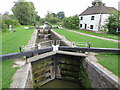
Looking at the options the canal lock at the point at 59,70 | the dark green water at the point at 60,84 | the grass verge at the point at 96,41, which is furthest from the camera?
the grass verge at the point at 96,41

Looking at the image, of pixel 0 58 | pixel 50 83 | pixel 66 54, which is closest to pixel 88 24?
pixel 66 54

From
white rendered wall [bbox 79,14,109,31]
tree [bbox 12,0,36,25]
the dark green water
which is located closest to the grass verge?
the dark green water

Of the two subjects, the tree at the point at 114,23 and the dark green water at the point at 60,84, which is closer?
the dark green water at the point at 60,84

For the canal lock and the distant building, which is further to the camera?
the distant building

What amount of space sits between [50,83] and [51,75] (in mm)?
578

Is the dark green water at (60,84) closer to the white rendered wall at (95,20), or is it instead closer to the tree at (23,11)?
the white rendered wall at (95,20)

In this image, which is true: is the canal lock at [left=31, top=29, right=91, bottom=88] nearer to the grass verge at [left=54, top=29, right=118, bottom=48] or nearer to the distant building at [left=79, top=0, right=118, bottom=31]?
the grass verge at [left=54, top=29, right=118, bottom=48]

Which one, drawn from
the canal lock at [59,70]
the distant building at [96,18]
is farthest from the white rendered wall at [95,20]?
the canal lock at [59,70]

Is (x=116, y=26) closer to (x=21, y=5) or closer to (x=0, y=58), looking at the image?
(x=0, y=58)

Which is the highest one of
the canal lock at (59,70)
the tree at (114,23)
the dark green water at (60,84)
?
the tree at (114,23)

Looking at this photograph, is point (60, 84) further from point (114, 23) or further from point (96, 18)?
point (96, 18)

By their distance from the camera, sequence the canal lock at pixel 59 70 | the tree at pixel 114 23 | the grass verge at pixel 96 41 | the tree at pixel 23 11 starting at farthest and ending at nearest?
1. the tree at pixel 23 11
2. the tree at pixel 114 23
3. the grass verge at pixel 96 41
4. the canal lock at pixel 59 70

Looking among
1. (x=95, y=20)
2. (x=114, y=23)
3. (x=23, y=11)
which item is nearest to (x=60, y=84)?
(x=114, y=23)

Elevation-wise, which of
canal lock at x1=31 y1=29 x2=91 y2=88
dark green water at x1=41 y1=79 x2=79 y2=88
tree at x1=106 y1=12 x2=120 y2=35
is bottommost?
dark green water at x1=41 y1=79 x2=79 y2=88
